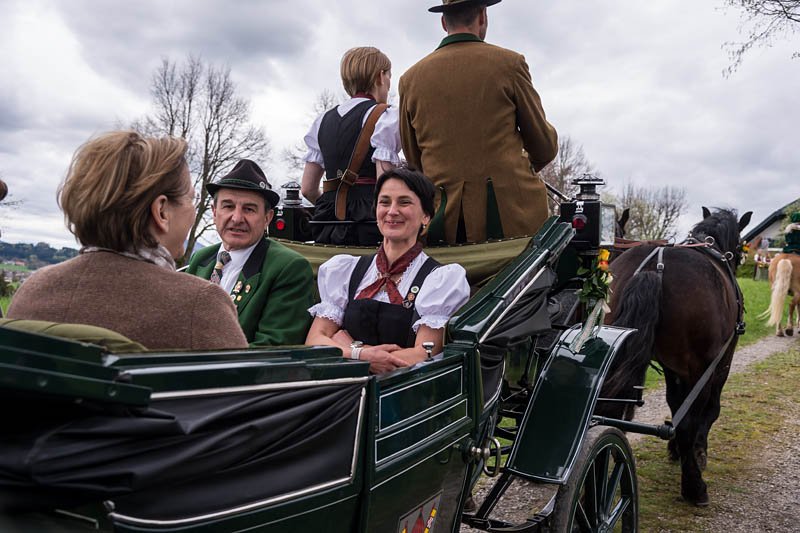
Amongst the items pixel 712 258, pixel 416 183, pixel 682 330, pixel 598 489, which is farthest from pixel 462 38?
pixel 712 258

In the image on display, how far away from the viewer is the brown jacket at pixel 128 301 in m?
1.61

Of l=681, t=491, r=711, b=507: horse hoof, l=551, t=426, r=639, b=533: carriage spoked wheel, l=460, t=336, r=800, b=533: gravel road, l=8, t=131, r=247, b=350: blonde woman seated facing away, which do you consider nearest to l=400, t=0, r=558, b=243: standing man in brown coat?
l=551, t=426, r=639, b=533: carriage spoked wheel

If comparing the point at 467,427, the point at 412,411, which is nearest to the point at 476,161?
the point at 467,427

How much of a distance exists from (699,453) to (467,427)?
10.2 feet

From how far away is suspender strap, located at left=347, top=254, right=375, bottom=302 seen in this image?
2.99m

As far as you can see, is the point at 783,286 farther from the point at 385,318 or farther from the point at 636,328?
the point at 385,318

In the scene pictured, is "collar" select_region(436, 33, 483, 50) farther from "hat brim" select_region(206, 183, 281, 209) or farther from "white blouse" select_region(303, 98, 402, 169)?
"hat brim" select_region(206, 183, 281, 209)

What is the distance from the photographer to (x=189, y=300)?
1680mm

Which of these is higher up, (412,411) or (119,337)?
(119,337)

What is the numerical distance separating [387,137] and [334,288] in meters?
1.16

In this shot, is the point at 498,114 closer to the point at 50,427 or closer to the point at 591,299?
the point at 591,299

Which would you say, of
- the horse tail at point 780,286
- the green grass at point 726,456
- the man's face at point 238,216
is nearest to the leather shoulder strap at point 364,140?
the man's face at point 238,216

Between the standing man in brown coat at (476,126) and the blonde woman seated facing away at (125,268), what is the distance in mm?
1870

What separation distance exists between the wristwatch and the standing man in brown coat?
1.00 meters
